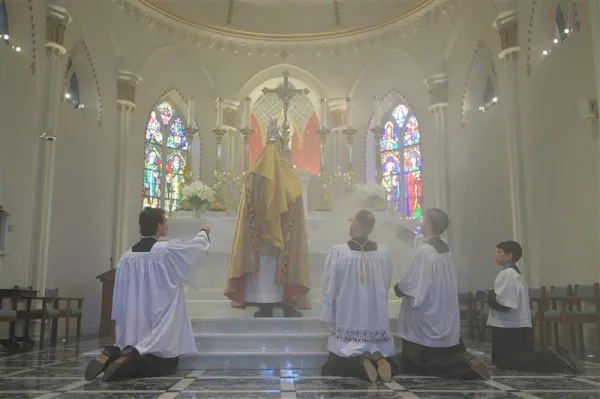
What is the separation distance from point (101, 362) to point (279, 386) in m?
1.34

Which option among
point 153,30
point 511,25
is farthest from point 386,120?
point 153,30

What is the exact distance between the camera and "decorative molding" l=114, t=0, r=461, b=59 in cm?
1313

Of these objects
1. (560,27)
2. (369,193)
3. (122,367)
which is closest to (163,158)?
(369,193)

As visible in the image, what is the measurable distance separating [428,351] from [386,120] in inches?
425

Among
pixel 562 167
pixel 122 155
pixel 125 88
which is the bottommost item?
pixel 562 167

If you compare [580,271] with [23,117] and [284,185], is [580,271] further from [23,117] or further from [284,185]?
[23,117]

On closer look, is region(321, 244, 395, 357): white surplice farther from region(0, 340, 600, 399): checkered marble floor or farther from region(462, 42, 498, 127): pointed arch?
region(462, 42, 498, 127): pointed arch

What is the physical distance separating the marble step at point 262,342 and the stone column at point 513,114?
18.2ft

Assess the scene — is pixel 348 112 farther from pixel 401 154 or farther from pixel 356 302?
pixel 356 302

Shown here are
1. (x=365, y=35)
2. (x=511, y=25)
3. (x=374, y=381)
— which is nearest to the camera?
(x=374, y=381)

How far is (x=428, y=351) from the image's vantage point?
4941 millimetres

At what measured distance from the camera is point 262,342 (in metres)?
5.59

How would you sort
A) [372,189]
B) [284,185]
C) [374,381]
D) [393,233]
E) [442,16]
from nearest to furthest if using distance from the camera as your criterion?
[374,381]
[284,185]
[393,233]
[372,189]
[442,16]

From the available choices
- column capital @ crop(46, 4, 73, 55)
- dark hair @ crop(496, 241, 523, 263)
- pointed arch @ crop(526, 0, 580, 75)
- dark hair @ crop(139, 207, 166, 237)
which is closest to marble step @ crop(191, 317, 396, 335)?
dark hair @ crop(139, 207, 166, 237)
